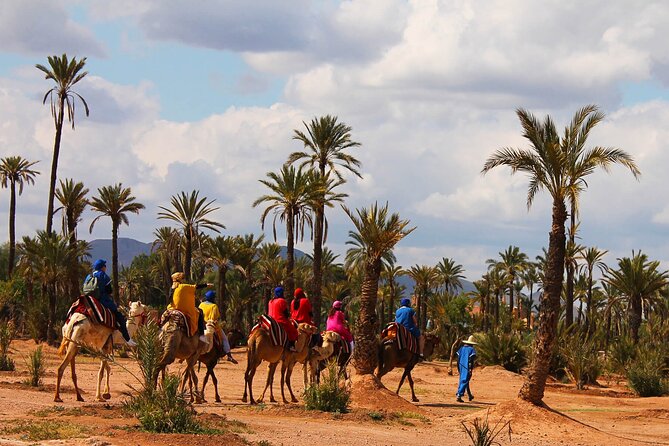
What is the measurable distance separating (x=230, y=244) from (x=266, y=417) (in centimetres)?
4604

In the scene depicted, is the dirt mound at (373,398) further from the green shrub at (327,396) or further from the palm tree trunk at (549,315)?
the palm tree trunk at (549,315)

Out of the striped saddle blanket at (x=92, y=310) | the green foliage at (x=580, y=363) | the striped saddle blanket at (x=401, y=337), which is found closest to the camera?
the striped saddle blanket at (x=92, y=310)

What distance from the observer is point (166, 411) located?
14.2 meters

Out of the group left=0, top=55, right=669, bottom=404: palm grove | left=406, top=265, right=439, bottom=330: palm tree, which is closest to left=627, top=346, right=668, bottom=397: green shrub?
left=0, top=55, right=669, bottom=404: palm grove

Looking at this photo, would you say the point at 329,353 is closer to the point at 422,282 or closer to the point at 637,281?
the point at 637,281

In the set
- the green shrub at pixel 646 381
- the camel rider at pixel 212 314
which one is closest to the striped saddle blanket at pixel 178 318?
the camel rider at pixel 212 314

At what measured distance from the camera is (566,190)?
2050 centimetres

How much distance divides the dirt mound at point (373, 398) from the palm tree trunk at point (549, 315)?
2.77m

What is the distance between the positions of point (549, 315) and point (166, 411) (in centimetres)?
894

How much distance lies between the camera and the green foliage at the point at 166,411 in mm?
14109

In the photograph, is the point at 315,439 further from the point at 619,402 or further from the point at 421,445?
the point at 619,402

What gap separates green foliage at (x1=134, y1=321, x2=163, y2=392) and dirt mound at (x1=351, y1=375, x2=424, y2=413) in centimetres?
817

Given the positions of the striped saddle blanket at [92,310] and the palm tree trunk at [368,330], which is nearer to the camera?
the striped saddle blanket at [92,310]

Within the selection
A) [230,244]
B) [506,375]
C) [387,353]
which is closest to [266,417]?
[387,353]
